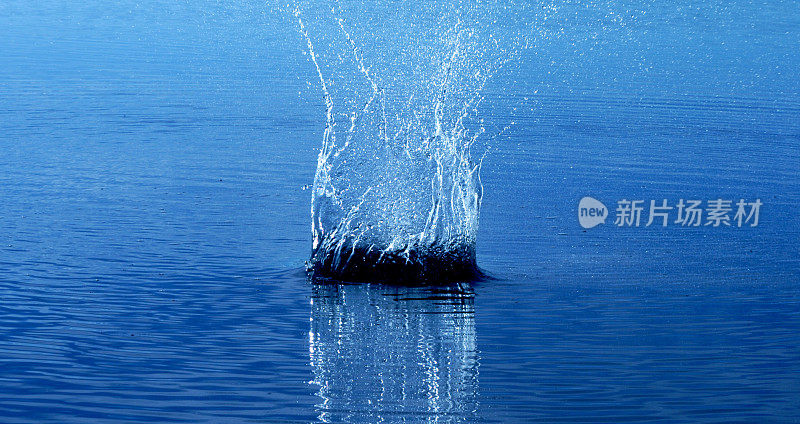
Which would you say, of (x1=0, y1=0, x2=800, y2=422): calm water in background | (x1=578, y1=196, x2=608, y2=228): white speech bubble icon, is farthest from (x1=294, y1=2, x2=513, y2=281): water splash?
(x1=578, y1=196, x2=608, y2=228): white speech bubble icon

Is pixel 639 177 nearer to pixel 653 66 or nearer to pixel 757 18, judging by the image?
pixel 653 66

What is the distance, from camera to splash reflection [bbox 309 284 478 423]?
848 cm

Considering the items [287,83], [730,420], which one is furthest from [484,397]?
[287,83]

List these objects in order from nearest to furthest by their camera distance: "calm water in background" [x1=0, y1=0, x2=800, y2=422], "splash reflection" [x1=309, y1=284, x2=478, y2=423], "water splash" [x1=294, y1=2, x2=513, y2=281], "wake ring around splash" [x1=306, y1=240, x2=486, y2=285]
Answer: "splash reflection" [x1=309, y1=284, x2=478, y2=423] → "calm water in background" [x1=0, y1=0, x2=800, y2=422] → "wake ring around splash" [x1=306, y1=240, x2=486, y2=285] → "water splash" [x1=294, y1=2, x2=513, y2=281]

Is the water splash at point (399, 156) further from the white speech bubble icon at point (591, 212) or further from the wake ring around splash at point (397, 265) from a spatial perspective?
the white speech bubble icon at point (591, 212)

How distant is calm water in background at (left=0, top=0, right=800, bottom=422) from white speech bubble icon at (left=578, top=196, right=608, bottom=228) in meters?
0.17

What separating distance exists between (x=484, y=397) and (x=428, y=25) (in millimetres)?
36996

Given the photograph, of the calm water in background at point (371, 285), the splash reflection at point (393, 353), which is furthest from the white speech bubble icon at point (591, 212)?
the splash reflection at point (393, 353)

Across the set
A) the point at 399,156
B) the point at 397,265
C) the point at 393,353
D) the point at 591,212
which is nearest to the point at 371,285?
the point at 397,265

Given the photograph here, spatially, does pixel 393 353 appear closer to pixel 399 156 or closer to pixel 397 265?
pixel 397 265

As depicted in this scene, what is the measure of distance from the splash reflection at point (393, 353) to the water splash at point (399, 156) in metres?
0.56

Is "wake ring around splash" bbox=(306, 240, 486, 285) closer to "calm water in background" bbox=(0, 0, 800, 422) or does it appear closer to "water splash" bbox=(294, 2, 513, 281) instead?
"water splash" bbox=(294, 2, 513, 281)

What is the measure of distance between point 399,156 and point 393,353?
893 cm

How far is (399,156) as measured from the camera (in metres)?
18.5
